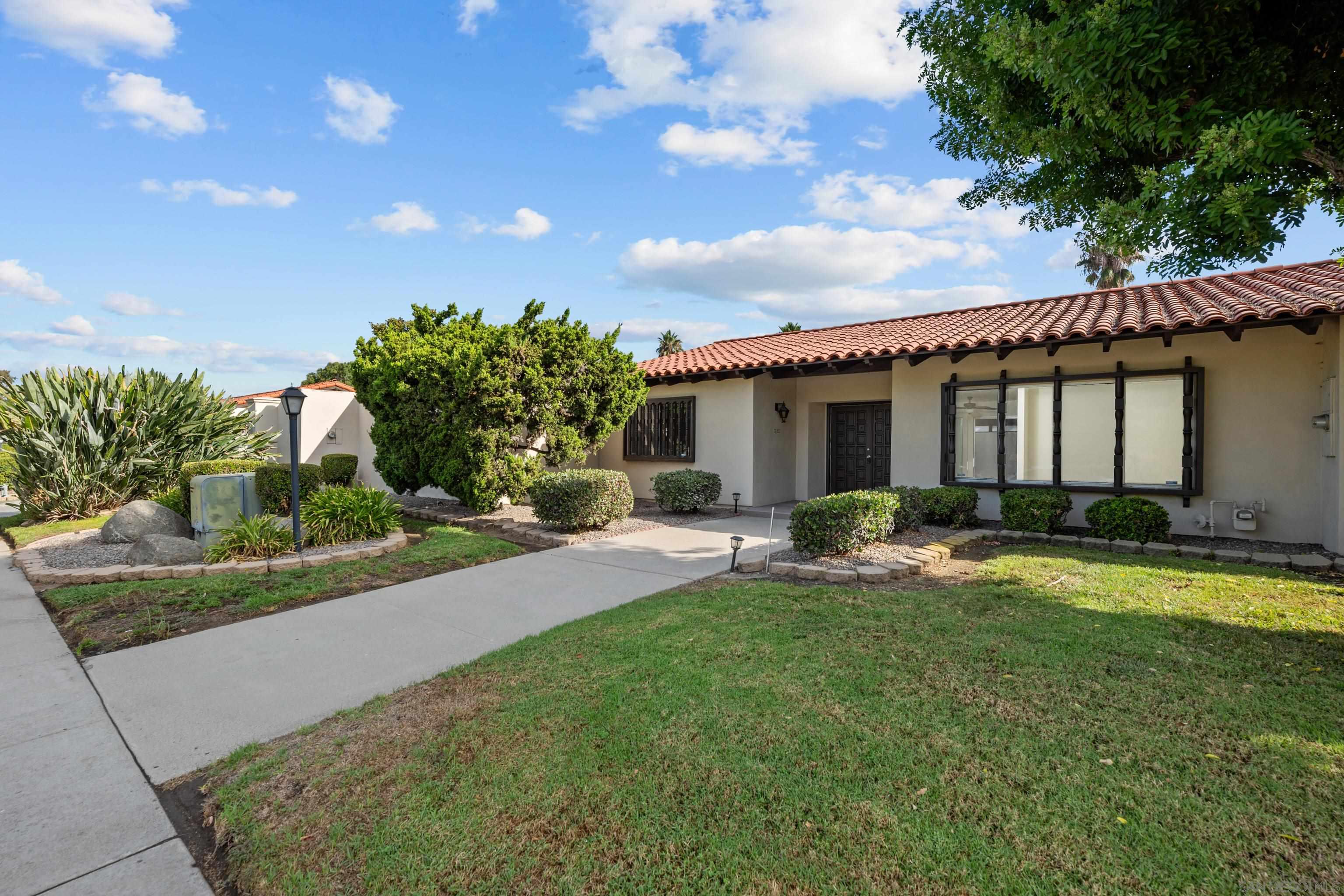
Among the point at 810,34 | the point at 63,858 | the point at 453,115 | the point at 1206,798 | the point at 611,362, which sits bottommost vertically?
the point at 63,858

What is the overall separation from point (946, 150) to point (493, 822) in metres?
6.22

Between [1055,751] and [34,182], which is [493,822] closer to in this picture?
[1055,751]

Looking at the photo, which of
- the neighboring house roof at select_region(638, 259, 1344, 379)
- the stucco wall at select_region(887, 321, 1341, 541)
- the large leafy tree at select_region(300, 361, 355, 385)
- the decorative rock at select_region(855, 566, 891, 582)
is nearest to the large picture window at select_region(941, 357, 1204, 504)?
the stucco wall at select_region(887, 321, 1341, 541)

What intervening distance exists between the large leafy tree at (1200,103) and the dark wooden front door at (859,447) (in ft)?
26.7

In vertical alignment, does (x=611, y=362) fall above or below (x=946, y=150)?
below

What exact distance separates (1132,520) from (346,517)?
10.7 metres

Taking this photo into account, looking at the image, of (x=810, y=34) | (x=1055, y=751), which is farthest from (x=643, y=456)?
(x=1055, y=751)

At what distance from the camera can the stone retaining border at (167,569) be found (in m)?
6.81

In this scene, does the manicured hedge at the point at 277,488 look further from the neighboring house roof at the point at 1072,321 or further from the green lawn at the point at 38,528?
the neighboring house roof at the point at 1072,321

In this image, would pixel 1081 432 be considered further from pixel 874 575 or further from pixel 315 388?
pixel 315 388

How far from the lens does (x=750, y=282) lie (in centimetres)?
1792

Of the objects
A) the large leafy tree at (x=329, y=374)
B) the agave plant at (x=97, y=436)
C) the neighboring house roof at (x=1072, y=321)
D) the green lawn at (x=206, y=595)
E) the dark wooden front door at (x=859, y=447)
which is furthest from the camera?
the large leafy tree at (x=329, y=374)

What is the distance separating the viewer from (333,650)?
4746mm

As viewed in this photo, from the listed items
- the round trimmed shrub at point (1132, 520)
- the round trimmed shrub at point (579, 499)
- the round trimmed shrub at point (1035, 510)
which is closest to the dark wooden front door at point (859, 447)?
the round trimmed shrub at point (1035, 510)
